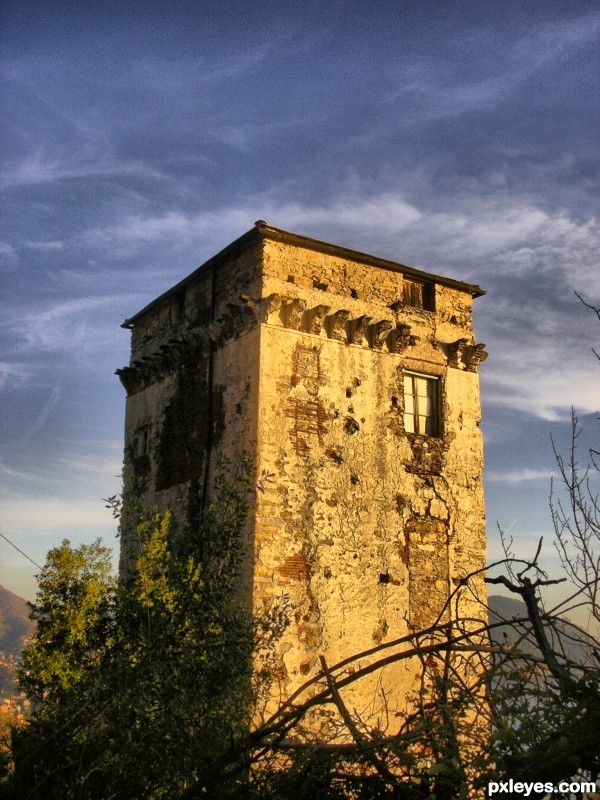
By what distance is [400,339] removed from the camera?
558 inches

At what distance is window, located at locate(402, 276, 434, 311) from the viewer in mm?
14734

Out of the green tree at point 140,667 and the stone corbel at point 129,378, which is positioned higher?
the stone corbel at point 129,378

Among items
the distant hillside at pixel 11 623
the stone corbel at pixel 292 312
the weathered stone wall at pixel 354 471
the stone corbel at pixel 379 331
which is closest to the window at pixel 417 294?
the weathered stone wall at pixel 354 471

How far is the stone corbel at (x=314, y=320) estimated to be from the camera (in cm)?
1327

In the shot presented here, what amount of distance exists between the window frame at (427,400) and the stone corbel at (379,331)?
2.62ft

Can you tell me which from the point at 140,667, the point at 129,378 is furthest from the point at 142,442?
the point at 140,667

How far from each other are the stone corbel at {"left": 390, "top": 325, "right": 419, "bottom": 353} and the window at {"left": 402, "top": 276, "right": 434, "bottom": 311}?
657 mm

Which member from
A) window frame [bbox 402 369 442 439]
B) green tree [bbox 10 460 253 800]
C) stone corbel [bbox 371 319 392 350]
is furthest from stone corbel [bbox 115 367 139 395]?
Answer: window frame [bbox 402 369 442 439]

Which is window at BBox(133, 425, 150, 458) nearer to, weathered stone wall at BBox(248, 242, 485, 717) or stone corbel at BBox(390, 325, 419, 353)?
weathered stone wall at BBox(248, 242, 485, 717)

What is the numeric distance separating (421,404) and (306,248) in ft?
11.1

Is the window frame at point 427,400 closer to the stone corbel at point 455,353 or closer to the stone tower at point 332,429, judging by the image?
the stone tower at point 332,429

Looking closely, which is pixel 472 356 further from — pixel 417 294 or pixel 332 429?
pixel 332 429

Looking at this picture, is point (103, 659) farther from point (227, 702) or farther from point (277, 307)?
point (277, 307)

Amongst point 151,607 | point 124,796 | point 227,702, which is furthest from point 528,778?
point 151,607
